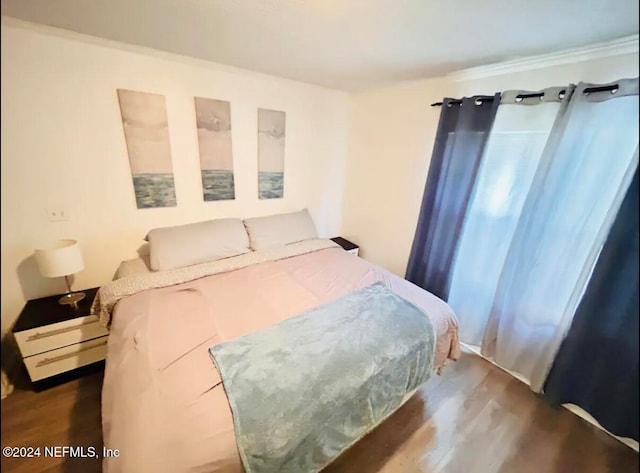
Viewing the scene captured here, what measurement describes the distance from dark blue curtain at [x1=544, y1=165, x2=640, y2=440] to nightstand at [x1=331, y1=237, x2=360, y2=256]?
1845 millimetres

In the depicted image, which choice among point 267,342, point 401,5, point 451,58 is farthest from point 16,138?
point 451,58

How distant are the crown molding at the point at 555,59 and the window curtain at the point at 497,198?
0.14 meters

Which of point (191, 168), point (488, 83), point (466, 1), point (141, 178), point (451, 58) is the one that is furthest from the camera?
point (191, 168)

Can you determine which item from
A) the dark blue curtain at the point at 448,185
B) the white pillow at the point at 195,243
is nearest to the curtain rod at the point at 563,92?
the dark blue curtain at the point at 448,185

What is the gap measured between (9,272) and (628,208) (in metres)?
1.44

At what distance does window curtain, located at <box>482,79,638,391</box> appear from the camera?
980 millimetres

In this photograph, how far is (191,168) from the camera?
2133mm

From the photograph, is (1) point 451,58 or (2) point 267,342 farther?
(1) point 451,58

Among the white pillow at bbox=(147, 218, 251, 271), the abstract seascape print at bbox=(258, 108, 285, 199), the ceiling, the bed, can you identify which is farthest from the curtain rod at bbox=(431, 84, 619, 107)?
the white pillow at bbox=(147, 218, 251, 271)

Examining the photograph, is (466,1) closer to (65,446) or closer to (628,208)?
(628,208)

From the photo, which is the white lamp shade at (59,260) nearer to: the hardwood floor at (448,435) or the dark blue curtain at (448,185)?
the hardwood floor at (448,435)

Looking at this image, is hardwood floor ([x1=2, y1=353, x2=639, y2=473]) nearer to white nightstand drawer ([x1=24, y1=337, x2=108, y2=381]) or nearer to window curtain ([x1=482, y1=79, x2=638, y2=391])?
white nightstand drawer ([x1=24, y1=337, x2=108, y2=381])

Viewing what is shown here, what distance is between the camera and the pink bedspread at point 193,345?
33.9 inches

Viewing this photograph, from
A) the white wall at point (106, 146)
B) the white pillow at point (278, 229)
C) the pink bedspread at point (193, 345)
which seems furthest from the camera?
the white pillow at point (278, 229)
